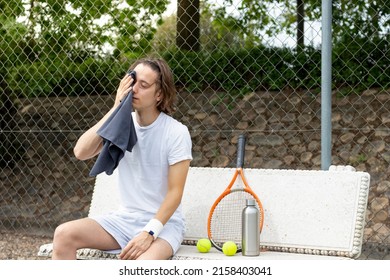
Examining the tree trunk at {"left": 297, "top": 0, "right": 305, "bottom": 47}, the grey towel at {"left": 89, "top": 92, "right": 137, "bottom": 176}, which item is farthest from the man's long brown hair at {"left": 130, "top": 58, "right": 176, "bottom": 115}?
the tree trunk at {"left": 297, "top": 0, "right": 305, "bottom": 47}

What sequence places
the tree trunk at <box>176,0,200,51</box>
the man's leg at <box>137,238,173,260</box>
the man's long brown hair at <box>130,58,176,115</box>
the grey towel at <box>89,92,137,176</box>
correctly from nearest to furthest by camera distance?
the man's leg at <box>137,238,173,260</box>
the grey towel at <box>89,92,137,176</box>
the man's long brown hair at <box>130,58,176,115</box>
the tree trunk at <box>176,0,200,51</box>

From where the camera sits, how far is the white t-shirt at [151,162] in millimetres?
2836

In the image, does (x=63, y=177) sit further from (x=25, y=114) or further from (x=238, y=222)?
(x=238, y=222)

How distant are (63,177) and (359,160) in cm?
284

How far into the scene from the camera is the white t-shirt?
9.30 feet

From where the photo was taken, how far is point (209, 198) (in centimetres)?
320

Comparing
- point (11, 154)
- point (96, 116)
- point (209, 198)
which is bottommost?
point (11, 154)

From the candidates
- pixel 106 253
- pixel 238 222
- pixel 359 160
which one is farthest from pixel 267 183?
pixel 359 160

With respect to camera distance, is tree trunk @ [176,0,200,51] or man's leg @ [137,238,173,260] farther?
tree trunk @ [176,0,200,51]

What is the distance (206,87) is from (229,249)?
14.7 feet

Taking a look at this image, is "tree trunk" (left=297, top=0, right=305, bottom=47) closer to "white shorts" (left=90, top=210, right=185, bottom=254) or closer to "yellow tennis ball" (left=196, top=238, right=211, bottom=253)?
"yellow tennis ball" (left=196, top=238, right=211, bottom=253)

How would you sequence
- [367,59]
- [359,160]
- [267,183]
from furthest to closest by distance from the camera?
[367,59]
[359,160]
[267,183]

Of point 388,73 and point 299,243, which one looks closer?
point 299,243

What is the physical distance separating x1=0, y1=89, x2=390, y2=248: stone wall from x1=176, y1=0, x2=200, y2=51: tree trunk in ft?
1.84
